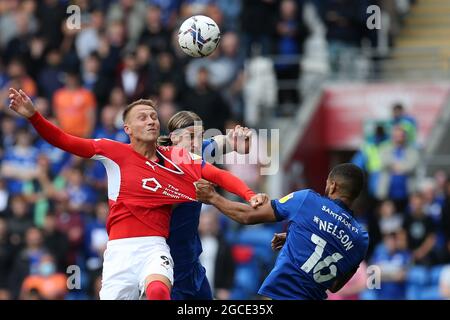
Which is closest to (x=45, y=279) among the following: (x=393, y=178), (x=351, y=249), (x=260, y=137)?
(x=260, y=137)

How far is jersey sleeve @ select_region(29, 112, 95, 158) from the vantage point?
10977 millimetres

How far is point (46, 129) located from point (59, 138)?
0.14 meters

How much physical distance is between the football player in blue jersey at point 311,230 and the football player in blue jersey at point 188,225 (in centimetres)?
110

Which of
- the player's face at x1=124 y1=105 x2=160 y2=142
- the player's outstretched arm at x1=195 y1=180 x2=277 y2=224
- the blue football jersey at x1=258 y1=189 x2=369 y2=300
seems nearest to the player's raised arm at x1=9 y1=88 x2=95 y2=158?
the player's face at x1=124 y1=105 x2=160 y2=142

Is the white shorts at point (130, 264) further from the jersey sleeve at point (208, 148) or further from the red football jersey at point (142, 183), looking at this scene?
the jersey sleeve at point (208, 148)

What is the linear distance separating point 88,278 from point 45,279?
592 mm

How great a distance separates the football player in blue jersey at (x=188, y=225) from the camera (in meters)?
11.8

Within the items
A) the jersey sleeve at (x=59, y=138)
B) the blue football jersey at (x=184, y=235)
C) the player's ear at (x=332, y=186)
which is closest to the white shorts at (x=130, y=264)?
the blue football jersey at (x=184, y=235)

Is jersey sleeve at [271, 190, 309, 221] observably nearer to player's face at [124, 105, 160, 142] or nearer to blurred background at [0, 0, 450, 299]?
player's face at [124, 105, 160, 142]

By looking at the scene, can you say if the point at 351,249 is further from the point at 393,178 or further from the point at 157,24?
the point at 157,24

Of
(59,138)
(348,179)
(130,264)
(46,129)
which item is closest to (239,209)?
(348,179)

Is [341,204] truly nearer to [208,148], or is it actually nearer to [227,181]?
[227,181]
